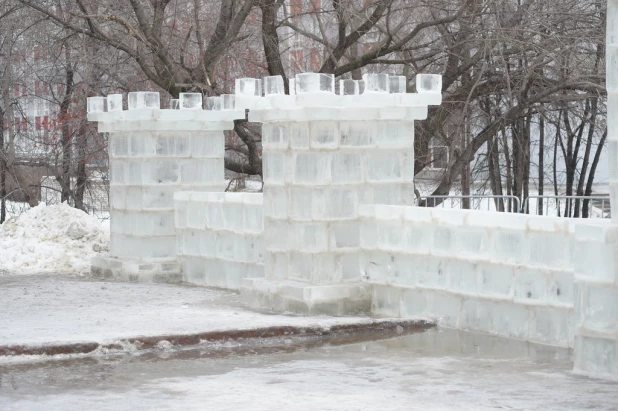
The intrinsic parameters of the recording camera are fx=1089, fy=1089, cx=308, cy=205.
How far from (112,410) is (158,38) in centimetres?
1270

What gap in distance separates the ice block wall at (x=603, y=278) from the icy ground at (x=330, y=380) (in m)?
0.20

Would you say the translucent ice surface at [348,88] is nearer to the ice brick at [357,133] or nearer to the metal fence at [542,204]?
the ice brick at [357,133]

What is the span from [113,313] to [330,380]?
3.83 metres

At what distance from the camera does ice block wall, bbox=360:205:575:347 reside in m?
9.49

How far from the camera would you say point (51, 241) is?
667 inches

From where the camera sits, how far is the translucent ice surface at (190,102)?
14.7m

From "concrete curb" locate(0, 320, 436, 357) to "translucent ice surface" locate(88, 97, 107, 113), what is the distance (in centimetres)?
618

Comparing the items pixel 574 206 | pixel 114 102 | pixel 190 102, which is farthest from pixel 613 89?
pixel 574 206

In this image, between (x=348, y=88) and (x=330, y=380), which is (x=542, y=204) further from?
(x=330, y=380)

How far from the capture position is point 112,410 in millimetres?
7336

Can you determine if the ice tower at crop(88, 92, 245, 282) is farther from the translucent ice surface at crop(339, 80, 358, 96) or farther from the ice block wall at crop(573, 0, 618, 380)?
the ice block wall at crop(573, 0, 618, 380)

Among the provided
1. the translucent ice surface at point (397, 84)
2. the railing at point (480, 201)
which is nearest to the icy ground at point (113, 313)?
the translucent ice surface at point (397, 84)

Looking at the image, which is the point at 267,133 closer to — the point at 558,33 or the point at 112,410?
the point at 112,410

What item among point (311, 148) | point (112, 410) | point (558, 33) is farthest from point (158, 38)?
point (112, 410)
